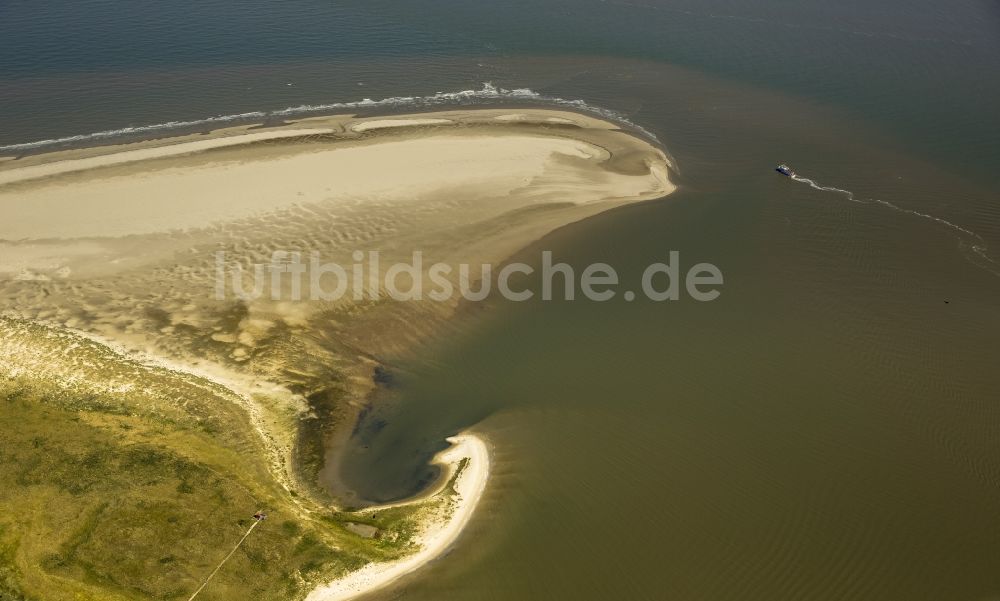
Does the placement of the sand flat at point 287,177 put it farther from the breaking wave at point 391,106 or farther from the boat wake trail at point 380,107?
the breaking wave at point 391,106

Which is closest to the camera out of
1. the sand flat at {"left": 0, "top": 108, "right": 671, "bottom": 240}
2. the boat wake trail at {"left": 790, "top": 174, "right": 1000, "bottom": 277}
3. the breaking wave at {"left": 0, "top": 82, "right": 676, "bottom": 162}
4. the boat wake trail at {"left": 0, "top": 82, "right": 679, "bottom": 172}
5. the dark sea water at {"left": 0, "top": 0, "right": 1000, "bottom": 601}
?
the dark sea water at {"left": 0, "top": 0, "right": 1000, "bottom": 601}

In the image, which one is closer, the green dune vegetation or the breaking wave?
the green dune vegetation

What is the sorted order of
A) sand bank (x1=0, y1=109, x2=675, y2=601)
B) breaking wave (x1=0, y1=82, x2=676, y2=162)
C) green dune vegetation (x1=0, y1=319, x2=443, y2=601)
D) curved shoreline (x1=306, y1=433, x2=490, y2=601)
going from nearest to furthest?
green dune vegetation (x1=0, y1=319, x2=443, y2=601) < curved shoreline (x1=306, y1=433, x2=490, y2=601) < sand bank (x1=0, y1=109, x2=675, y2=601) < breaking wave (x1=0, y1=82, x2=676, y2=162)

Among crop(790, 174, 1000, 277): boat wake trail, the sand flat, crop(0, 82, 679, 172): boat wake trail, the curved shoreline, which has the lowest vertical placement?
the curved shoreline

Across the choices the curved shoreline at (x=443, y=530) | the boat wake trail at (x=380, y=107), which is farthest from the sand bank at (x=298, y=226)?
the boat wake trail at (x=380, y=107)

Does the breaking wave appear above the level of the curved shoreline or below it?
above

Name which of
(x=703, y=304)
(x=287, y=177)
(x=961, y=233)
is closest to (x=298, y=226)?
(x=287, y=177)

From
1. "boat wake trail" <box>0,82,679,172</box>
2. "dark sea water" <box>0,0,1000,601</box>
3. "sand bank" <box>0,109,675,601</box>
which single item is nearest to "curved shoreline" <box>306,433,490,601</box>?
"sand bank" <box>0,109,675,601</box>

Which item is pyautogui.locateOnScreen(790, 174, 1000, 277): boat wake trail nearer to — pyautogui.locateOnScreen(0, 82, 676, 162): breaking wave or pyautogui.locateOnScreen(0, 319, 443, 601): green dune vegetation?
pyautogui.locateOnScreen(0, 82, 676, 162): breaking wave
